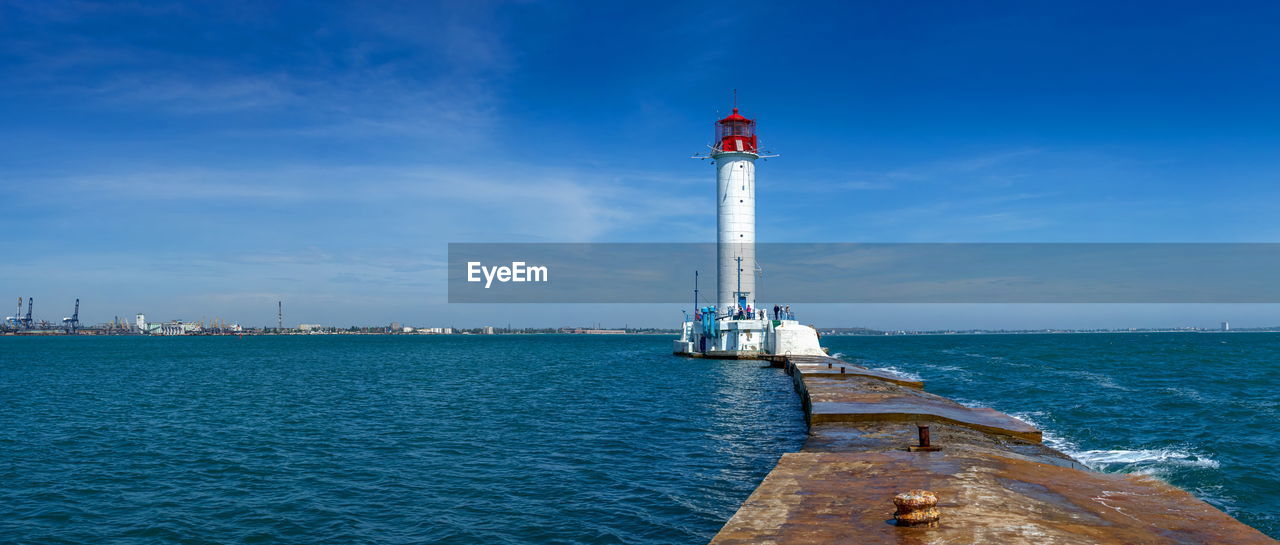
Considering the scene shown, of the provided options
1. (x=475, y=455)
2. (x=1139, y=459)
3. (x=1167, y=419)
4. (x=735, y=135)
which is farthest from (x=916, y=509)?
(x=735, y=135)

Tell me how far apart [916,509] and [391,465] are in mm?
15185

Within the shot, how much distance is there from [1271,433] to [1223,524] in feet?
65.5

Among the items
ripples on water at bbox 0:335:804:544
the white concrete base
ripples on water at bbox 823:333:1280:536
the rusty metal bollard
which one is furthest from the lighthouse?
the rusty metal bollard

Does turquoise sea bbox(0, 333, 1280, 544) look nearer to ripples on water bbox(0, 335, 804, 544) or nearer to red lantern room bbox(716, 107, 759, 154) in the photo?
ripples on water bbox(0, 335, 804, 544)

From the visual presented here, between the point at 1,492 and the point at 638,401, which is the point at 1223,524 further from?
the point at 638,401

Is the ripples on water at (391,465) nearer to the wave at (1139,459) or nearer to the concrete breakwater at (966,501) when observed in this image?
the concrete breakwater at (966,501)

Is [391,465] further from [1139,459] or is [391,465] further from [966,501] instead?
[1139,459]

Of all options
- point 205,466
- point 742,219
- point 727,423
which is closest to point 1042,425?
point 727,423

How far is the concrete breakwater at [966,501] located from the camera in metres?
8.23

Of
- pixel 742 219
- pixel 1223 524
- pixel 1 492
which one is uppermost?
pixel 742 219

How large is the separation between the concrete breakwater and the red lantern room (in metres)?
56.2

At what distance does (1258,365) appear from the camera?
196ft

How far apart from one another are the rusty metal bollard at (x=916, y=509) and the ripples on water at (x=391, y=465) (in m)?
5.19

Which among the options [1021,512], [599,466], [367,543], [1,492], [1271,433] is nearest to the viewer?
[1021,512]
